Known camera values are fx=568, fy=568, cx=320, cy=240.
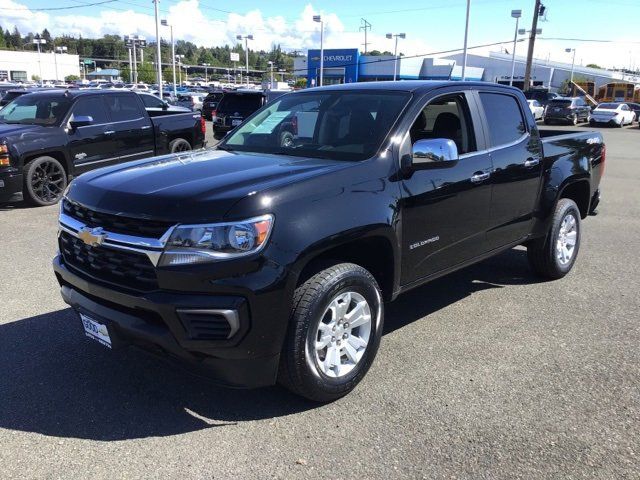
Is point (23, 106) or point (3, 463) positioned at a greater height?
point (23, 106)

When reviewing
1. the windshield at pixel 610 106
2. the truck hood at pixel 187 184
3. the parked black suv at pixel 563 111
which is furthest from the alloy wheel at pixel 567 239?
the windshield at pixel 610 106

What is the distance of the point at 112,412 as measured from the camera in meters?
3.32

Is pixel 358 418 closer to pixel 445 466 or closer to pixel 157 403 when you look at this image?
pixel 445 466

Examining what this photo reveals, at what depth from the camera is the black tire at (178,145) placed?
39.2ft

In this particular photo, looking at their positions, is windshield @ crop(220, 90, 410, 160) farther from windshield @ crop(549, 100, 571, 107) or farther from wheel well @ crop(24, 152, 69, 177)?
windshield @ crop(549, 100, 571, 107)

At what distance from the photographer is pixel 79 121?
9.31m

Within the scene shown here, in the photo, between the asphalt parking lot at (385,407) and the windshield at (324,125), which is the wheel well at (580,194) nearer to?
the asphalt parking lot at (385,407)

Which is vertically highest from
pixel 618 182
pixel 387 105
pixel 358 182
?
pixel 387 105

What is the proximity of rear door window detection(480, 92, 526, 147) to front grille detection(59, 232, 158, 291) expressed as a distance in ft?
9.97

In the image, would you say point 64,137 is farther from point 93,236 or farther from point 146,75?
point 146,75

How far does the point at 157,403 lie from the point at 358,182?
181 centimetres

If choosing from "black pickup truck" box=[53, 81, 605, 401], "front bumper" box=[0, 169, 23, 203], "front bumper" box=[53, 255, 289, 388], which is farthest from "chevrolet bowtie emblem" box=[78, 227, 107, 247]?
"front bumper" box=[0, 169, 23, 203]

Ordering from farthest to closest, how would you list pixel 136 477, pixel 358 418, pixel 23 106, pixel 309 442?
pixel 23 106 < pixel 358 418 < pixel 309 442 < pixel 136 477

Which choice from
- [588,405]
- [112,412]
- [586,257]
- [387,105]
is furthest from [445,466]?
[586,257]
